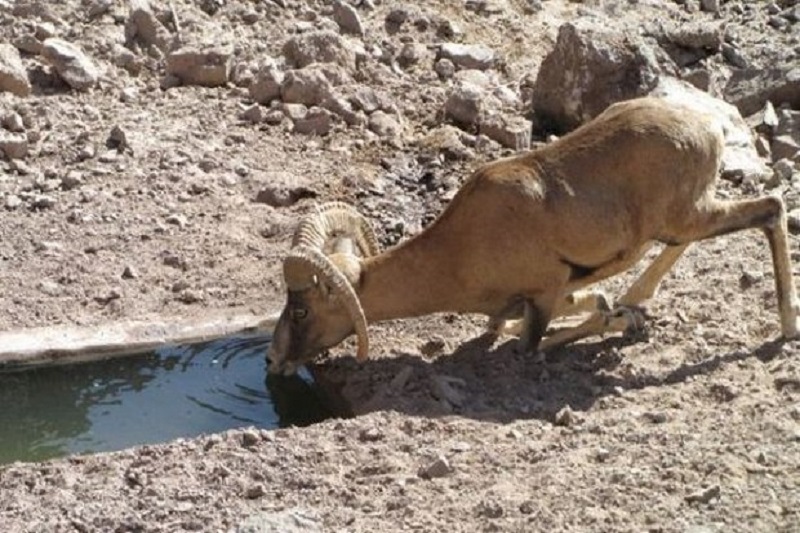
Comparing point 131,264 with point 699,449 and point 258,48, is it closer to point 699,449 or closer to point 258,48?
point 258,48

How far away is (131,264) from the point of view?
14.6m

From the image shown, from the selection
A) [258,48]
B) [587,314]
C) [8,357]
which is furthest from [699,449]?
[258,48]

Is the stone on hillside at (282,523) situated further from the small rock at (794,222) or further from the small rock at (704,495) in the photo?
the small rock at (794,222)

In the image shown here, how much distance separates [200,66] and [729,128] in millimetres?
4825

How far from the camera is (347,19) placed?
18.5 metres

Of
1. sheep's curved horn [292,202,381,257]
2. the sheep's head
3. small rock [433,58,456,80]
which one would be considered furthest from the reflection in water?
small rock [433,58,456,80]

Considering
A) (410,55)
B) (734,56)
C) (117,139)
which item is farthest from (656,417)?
(734,56)

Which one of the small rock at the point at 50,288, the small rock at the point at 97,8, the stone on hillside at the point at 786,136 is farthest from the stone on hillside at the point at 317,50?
the small rock at the point at 50,288

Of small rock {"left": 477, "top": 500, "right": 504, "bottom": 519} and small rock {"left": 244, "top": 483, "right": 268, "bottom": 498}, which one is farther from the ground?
small rock {"left": 477, "top": 500, "right": 504, "bottom": 519}

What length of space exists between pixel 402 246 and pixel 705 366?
7.22 ft

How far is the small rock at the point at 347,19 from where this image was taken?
1848 centimetres

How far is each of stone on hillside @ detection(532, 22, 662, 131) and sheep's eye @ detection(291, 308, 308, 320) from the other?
196 inches

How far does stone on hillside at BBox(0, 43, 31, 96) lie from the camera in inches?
645

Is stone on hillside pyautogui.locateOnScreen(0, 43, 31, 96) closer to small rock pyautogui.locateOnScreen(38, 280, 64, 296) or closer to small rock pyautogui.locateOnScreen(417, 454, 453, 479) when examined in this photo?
small rock pyautogui.locateOnScreen(38, 280, 64, 296)
